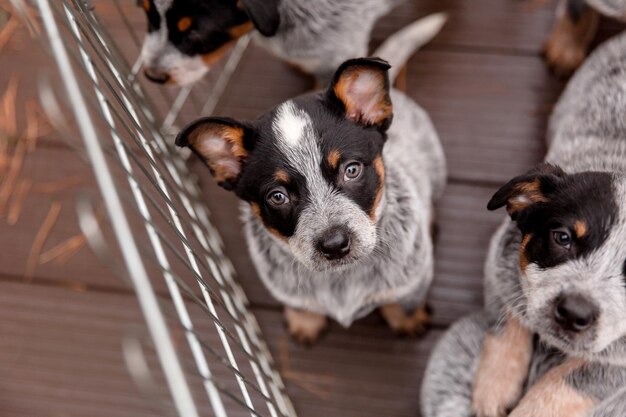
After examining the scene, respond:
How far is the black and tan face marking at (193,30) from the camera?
240 centimetres

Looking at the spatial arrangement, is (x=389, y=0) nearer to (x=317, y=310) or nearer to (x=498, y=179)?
(x=498, y=179)

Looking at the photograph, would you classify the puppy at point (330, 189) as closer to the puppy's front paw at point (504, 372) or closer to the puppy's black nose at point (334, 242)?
the puppy's black nose at point (334, 242)

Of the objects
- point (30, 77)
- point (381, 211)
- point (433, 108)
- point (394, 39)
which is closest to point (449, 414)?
point (381, 211)

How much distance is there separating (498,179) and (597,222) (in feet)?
3.85

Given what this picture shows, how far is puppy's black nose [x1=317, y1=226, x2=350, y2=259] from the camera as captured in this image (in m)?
2.02

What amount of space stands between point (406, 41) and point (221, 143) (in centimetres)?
127

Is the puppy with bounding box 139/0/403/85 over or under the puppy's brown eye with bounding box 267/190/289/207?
over

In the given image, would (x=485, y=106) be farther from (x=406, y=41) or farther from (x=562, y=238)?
(x=562, y=238)

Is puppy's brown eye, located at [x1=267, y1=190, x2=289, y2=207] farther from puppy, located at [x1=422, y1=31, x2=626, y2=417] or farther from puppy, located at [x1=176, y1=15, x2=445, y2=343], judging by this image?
puppy, located at [x1=422, y1=31, x2=626, y2=417]

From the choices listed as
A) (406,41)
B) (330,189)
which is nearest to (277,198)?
(330,189)

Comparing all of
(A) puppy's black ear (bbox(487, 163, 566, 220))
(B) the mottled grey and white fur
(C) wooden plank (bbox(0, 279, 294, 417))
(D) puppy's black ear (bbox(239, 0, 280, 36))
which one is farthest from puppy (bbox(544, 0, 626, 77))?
(C) wooden plank (bbox(0, 279, 294, 417))

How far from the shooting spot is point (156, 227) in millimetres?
1842

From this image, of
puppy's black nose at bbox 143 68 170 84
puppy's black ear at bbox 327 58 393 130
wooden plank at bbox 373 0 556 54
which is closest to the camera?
puppy's black ear at bbox 327 58 393 130

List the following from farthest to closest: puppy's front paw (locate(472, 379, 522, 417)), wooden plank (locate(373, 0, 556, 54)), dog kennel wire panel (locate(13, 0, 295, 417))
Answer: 1. wooden plank (locate(373, 0, 556, 54))
2. puppy's front paw (locate(472, 379, 522, 417))
3. dog kennel wire panel (locate(13, 0, 295, 417))
